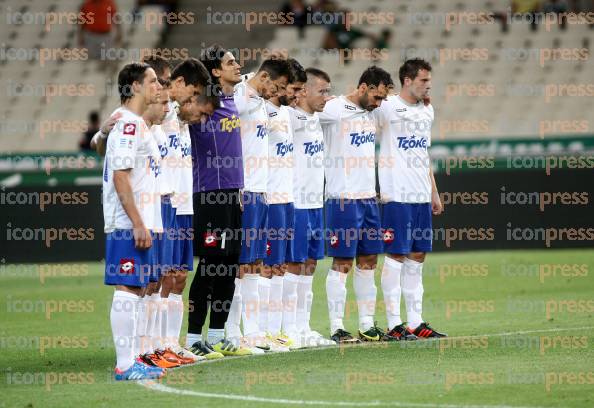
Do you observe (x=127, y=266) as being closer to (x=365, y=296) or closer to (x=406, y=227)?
(x=365, y=296)

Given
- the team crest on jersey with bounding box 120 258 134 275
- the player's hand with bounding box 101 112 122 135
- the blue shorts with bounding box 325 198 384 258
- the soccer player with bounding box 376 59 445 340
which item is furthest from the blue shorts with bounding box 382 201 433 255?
the team crest on jersey with bounding box 120 258 134 275

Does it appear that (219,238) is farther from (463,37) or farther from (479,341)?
(463,37)

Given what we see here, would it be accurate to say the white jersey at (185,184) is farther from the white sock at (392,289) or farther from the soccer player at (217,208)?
the white sock at (392,289)

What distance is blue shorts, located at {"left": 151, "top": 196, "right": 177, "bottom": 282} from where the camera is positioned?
35.2ft

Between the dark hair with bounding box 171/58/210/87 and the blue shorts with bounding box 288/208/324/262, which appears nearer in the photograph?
the dark hair with bounding box 171/58/210/87

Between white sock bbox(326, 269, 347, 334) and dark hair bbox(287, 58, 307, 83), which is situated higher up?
dark hair bbox(287, 58, 307, 83)

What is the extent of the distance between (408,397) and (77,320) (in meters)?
7.04

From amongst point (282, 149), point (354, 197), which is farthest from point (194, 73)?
point (354, 197)

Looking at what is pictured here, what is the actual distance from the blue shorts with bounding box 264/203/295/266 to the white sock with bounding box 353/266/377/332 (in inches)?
42.7

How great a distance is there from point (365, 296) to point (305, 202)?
3.79 feet

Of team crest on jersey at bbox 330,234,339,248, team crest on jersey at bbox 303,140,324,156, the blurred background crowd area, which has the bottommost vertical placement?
team crest on jersey at bbox 330,234,339,248

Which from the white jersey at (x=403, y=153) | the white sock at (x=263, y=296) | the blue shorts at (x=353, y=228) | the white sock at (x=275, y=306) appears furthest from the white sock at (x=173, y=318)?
the white jersey at (x=403, y=153)

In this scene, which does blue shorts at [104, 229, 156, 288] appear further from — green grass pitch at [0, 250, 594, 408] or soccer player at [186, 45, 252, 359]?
soccer player at [186, 45, 252, 359]

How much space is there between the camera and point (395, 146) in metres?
13.4
